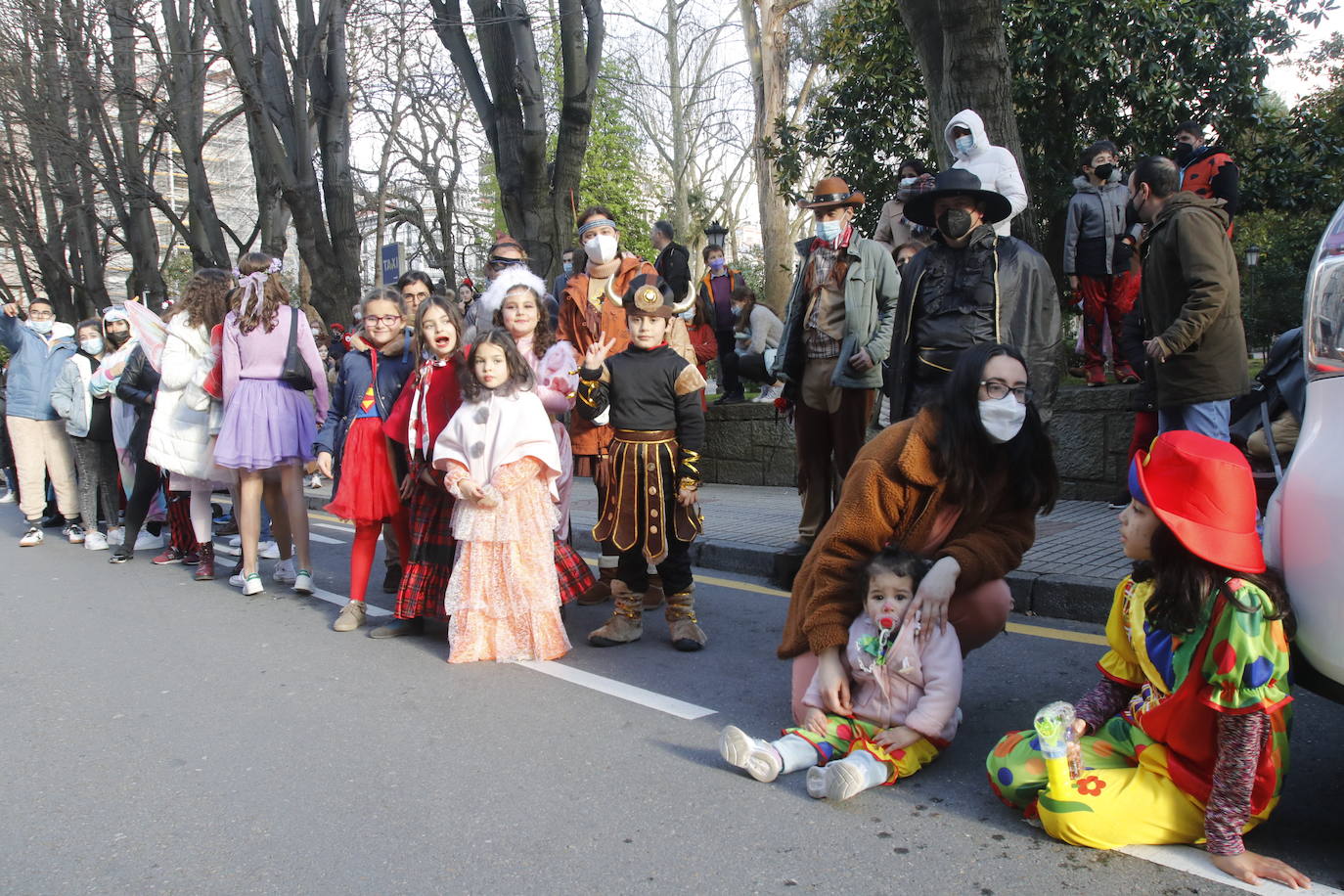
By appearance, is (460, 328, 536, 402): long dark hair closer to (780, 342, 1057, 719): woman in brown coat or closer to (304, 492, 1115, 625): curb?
(780, 342, 1057, 719): woman in brown coat

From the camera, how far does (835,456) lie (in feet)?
21.0

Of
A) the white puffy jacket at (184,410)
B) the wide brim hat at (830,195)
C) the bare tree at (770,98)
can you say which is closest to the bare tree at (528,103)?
the white puffy jacket at (184,410)

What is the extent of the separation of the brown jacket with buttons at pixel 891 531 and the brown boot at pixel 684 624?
1.40 meters

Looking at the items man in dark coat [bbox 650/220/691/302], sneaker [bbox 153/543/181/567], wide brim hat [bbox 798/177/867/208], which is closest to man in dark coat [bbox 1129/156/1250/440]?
wide brim hat [bbox 798/177/867/208]

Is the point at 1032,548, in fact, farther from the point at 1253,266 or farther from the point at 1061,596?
the point at 1253,266

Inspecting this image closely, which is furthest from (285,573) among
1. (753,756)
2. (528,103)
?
(528,103)

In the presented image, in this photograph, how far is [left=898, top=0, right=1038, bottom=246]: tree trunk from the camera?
7961 millimetres

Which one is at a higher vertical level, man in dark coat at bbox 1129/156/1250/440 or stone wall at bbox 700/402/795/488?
man in dark coat at bbox 1129/156/1250/440

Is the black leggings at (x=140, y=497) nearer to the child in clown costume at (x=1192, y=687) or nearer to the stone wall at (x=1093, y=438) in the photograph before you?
the stone wall at (x=1093, y=438)

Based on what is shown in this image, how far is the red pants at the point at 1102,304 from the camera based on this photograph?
908 cm

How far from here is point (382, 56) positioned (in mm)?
16188

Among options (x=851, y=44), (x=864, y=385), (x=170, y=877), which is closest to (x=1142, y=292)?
(x=864, y=385)

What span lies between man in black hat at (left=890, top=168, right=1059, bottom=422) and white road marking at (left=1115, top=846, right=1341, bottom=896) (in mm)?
2639

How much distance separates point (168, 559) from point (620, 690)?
17.6ft
